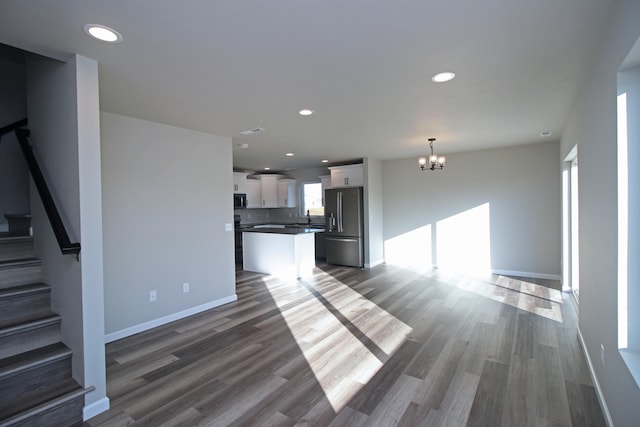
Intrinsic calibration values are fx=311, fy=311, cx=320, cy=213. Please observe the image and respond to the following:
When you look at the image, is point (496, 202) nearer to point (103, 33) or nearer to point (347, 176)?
point (347, 176)

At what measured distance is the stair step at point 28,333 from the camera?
84.4 inches

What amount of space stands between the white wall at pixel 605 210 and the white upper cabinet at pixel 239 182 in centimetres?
697

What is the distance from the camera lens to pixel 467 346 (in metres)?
3.12

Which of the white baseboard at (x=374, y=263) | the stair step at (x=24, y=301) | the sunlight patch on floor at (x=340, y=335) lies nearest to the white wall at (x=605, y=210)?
the sunlight patch on floor at (x=340, y=335)

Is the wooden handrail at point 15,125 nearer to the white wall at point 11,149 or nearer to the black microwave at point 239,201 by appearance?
the white wall at point 11,149

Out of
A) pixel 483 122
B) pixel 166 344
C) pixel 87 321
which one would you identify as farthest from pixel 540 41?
pixel 166 344

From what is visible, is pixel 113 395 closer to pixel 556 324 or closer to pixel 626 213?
pixel 626 213

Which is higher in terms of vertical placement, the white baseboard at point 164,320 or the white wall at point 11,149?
the white wall at point 11,149

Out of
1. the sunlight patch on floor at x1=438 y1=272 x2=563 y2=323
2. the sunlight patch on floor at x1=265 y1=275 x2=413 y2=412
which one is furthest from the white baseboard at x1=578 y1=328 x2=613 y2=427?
the sunlight patch on floor at x1=265 y1=275 x2=413 y2=412

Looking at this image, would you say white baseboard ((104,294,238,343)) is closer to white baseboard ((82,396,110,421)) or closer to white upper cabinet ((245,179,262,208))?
white baseboard ((82,396,110,421))

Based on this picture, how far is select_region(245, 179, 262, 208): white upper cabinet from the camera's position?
8.60 metres

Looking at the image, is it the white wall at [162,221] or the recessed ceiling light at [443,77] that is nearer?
the recessed ceiling light at [443,77]

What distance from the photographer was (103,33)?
1.93m

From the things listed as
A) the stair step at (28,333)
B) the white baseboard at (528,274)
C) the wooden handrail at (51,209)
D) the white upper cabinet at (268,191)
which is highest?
the white upper cabinet at (268,191)
